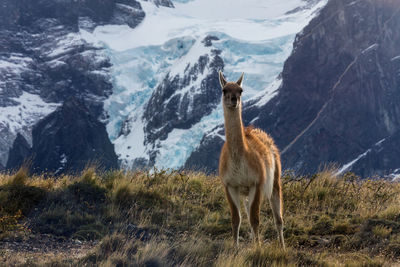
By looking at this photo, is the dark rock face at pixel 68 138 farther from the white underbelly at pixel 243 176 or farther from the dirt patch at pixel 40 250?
the white underbelly at pixel 243 176

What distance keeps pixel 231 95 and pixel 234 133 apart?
20.4 inches

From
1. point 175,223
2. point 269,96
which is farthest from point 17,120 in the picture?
point 175,223

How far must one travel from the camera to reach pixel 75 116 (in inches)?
7037

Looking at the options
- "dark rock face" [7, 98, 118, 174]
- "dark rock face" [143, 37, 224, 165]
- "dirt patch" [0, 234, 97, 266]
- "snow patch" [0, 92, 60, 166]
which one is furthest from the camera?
"dark rock face" [143, 37, 224, 165]

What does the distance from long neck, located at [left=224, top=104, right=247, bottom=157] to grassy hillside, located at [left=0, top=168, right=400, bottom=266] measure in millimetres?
1241

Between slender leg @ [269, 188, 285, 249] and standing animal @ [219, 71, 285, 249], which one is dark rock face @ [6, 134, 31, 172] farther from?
standing animal @ [219, 71, 285, 249]

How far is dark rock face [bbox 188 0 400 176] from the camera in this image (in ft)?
459

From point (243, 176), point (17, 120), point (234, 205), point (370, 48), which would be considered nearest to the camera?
point (243, 176)

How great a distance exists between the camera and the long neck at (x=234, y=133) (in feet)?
20.4

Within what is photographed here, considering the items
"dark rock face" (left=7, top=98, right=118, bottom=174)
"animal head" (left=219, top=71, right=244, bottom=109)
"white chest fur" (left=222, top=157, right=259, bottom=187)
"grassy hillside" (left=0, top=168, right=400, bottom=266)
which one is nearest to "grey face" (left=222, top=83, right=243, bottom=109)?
"animal head" (left=219, top=71, right=244, bottom=109)

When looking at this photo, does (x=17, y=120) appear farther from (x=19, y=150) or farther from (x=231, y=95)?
(x=231, y=95)

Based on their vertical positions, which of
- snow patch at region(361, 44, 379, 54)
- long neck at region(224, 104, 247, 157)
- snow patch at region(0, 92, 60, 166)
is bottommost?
snow patch at region(0, 92, 60, 166)

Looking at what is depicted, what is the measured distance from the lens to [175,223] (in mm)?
7703

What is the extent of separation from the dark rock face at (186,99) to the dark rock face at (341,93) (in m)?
39.2
